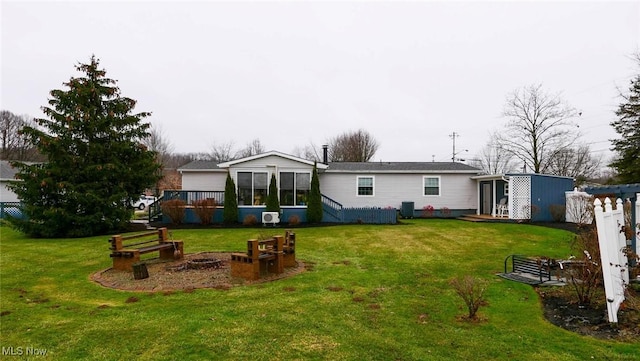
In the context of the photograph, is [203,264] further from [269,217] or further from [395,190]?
[395,190]

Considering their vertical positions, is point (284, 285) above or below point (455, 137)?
below

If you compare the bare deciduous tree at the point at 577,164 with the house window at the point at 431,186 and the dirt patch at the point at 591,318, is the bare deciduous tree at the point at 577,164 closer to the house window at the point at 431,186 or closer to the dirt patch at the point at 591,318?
the house window at the point at 431,186

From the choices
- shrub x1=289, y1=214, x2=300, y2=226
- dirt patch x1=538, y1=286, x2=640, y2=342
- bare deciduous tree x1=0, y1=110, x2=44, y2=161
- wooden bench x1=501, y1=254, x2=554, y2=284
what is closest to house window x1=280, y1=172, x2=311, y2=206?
shrub x1=289, y1=214, x2=300, y2=226

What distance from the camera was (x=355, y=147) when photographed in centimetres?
4609

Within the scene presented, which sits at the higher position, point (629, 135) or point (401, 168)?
point (629, 135)

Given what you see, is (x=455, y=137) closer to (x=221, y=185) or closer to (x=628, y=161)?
(x=628, y=161)

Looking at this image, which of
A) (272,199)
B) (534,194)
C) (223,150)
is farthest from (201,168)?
(223,150)

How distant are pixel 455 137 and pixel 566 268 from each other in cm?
5070

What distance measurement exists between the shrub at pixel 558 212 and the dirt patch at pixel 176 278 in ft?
51.7

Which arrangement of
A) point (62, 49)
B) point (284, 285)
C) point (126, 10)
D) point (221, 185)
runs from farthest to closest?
1. point (221, 185)
2. point (62, 49)
3. point (126, 10)
4. point (284, 285)

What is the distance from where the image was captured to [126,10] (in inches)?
563

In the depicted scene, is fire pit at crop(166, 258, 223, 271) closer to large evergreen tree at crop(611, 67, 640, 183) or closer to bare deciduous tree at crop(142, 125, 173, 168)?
large evergreen tree at crop(611, 67, 640, 183)

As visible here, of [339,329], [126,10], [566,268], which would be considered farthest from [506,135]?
[339,329]
